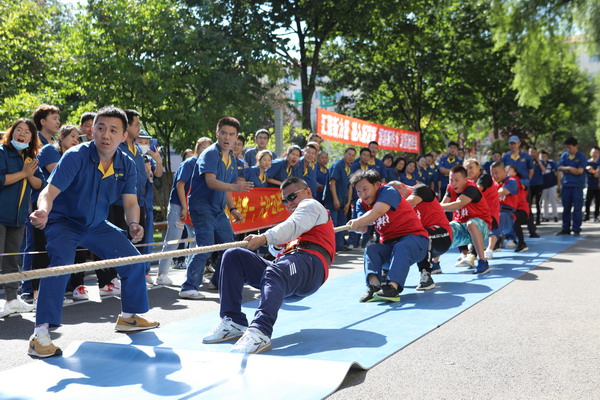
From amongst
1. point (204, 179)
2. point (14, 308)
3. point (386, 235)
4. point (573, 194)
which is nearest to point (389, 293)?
point (386, 235)

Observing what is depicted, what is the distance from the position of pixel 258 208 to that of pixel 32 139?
Answer: 4.97m

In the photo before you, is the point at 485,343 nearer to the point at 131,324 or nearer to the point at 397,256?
the point at 397,256

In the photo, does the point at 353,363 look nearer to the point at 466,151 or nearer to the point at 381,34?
the point at 466,151

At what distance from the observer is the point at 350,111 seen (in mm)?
32812

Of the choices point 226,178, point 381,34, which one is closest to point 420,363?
point 226,178

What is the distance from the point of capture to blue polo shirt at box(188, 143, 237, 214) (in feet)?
24.8

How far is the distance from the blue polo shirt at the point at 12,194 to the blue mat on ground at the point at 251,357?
2.18 meters

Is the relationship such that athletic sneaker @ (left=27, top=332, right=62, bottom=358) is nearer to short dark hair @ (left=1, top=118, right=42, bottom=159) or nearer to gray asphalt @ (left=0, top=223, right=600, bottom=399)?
gray asphalt @ (left=0, top=223, right=600, bottom=399)

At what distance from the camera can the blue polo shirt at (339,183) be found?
13547 mm

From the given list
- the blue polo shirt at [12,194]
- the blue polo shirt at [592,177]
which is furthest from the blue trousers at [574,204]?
the blue polo shirt at [12,194]

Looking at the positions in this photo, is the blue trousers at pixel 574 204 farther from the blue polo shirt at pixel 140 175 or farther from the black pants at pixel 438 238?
the blue polo shirt at pixel 140 175

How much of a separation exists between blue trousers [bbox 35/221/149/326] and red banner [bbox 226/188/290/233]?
5018 mm

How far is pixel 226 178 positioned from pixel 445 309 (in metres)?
2.81

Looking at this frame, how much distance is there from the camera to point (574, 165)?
16141 mm
